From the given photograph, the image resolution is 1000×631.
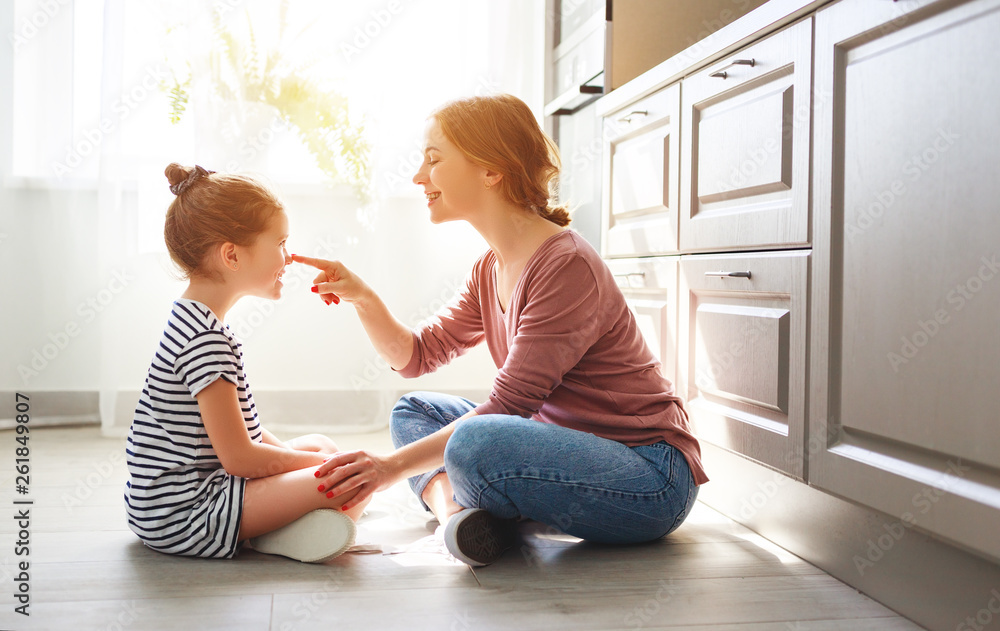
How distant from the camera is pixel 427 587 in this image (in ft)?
3.69

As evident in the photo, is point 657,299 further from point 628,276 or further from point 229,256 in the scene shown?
point 229,256

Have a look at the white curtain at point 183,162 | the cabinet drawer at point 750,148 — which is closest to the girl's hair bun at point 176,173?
the cabinet drawer at point 750,148

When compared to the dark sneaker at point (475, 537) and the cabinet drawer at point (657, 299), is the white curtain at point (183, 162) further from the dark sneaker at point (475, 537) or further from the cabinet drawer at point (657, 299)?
the dark sneaker at point (475, 537)

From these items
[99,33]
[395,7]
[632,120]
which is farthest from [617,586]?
[99,33]

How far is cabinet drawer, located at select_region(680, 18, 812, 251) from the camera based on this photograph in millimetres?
1223

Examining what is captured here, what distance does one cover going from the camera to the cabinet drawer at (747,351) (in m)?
1.22

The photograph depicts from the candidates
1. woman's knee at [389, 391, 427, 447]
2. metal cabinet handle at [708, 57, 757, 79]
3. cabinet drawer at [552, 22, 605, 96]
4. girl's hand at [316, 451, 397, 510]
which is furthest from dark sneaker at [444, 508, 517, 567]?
cabinet drawer at [552, 22, 605, 96]

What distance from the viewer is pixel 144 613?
1.01m

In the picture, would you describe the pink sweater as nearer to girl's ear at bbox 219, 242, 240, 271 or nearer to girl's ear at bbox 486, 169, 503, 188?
girl's ear at bbox 486, 169, 503, 188

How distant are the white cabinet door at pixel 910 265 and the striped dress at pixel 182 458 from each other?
2.92 ft

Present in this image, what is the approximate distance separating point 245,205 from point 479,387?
5.05 feet

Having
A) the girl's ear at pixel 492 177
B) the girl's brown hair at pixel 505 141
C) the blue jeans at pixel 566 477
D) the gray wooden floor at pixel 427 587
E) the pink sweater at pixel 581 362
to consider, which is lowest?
the gray wooden floor at pixel 427 587

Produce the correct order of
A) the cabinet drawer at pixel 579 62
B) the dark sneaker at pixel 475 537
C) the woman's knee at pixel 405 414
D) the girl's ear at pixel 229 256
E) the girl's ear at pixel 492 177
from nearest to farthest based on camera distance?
the dark sneaker at pixel 475 537, the girl's ear at pixel 229 256, the girl's ear at pixel 492 177, the woman's knee at pixel 405 414, the cabinet drawer at pixel 579 62

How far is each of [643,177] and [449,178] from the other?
0.52 m
